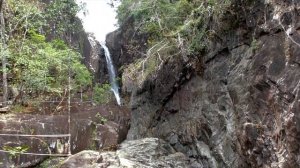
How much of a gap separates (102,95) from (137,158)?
11668 mm

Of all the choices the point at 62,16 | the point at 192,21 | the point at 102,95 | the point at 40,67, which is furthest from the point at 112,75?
the point at 192,21

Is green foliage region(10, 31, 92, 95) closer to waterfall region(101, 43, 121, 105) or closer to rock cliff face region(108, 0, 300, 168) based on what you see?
waterfall region(101, 43, 121, 105)

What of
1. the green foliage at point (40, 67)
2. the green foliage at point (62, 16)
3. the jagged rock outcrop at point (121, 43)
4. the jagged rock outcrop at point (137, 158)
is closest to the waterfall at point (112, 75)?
the jagged rock outcrop at point (121, 43)

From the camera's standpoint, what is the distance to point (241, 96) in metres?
6.25

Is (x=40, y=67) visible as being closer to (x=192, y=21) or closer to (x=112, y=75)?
(x=112, y=75)

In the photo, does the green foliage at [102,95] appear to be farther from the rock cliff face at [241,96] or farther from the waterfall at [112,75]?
the rock cliff face at [241,96]

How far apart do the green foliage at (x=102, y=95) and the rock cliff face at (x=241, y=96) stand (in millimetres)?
9619

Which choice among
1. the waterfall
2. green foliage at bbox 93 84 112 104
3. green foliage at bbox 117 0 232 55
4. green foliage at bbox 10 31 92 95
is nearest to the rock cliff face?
green foliage at bbox 117 0 232 55

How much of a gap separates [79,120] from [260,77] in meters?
8.59

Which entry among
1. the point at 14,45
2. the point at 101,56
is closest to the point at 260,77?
the point at 14,45

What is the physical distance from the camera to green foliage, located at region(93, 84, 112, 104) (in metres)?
19.2

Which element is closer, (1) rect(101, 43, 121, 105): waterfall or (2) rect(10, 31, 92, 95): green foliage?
(2) rect(10, 31, 92, 95): green foliage

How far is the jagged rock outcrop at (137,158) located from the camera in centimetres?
777

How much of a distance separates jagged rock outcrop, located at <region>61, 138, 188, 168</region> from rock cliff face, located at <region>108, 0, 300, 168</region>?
1.04ft
